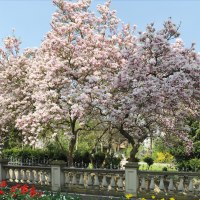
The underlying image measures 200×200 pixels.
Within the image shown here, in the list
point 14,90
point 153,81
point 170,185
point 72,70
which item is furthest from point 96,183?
point 14,90

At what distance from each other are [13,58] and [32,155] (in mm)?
10094

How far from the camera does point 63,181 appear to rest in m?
14.3

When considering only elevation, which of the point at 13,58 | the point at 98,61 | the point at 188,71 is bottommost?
the point at 188,71

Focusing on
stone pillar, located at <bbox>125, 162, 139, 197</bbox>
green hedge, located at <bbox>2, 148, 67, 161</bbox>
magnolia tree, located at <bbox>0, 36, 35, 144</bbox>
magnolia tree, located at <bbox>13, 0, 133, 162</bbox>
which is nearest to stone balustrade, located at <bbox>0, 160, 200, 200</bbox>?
stone pillar, located at <bbox>125, 162, 139, 197</bbox>

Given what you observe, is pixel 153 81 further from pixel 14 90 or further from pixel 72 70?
pixel 14 90

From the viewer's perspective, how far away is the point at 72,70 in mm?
17344

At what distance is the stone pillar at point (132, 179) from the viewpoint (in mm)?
12828

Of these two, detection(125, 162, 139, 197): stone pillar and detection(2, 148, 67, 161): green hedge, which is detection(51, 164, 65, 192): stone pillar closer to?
detection(125, 162, 139, 197): stone pillar

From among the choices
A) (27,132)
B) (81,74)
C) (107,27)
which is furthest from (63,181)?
(107,27)

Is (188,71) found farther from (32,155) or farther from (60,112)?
(32,155)

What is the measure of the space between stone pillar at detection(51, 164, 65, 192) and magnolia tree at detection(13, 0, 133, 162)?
262 centimetres

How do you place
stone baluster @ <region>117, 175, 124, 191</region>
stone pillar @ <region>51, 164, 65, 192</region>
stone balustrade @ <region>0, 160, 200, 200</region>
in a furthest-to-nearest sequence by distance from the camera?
stone pillar @ <region>51, 164, 65, 192</region> < stone baluster @ <region>117, 175, 124, 191</region> < stone balustrade @ <region>0, 160, 200, 200</region>

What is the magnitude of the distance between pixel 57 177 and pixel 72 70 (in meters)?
5.82

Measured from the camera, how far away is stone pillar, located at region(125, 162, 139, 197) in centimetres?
1283
